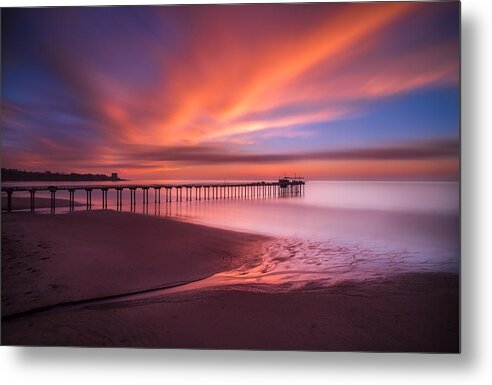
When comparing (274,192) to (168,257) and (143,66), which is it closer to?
(168,257)

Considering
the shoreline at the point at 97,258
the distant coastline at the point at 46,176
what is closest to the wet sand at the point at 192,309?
the shoreline at the point at 97,258

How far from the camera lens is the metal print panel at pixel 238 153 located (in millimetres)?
2420

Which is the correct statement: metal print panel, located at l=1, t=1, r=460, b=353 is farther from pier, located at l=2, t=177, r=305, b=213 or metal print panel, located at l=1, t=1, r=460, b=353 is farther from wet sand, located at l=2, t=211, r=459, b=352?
pier, located at l=2, t=177, r=305, b=213

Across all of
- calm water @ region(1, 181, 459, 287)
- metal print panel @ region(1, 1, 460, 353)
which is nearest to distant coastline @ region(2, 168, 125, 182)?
metal print panel @ region(1, 1, 460, 353)

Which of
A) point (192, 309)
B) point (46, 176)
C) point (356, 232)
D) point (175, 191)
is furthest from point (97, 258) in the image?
point (175, 191)

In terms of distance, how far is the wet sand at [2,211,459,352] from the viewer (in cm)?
238

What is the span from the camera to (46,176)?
112 inches

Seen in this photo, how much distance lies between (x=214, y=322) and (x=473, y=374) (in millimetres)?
1855

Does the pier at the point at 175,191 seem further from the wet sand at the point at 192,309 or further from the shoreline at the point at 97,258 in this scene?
the wet sand at the point at 192,309

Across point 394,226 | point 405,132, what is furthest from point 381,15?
point 394,226

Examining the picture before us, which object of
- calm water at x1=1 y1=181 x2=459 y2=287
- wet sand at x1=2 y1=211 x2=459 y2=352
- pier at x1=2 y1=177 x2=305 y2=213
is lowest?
wet sand at x1=2 y1=211 x2=459 y2=352

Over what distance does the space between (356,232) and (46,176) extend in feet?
9.12

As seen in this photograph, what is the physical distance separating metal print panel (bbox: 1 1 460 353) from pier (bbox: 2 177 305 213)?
0.14 metres

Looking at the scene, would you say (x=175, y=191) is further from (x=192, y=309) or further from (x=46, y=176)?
(x=192, y=309)
